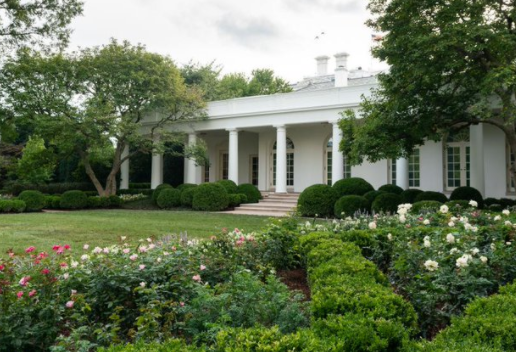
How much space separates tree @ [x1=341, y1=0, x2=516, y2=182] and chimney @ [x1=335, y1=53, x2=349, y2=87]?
9.77m

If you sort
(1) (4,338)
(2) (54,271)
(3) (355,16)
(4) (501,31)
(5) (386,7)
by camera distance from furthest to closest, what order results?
(3) (355,16) → (5) (386,7) → (4) (501,31) → (2) (54,271) → (1) (4,338)

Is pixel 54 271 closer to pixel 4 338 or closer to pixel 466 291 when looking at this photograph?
pixel 4 338

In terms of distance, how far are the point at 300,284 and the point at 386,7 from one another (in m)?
9.34

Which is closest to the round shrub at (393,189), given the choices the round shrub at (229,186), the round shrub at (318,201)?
the round shrub at (318,201)

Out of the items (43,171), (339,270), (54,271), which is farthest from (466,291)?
(43,171)

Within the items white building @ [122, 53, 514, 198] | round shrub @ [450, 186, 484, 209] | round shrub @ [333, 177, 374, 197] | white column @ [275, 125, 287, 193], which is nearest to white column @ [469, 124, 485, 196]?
white building @ [122, 53, 514, 198]

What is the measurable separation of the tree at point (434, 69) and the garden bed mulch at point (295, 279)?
6.71 m

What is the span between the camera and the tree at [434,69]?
9.76 meters

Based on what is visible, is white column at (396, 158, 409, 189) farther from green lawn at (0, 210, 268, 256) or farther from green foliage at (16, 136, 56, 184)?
green foliage at (16, 136, 56, 184)

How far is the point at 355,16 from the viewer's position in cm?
1453

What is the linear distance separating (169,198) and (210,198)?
2423 millimetres

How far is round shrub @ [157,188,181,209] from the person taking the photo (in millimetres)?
19438

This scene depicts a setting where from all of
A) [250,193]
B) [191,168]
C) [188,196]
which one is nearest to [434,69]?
[250,193]

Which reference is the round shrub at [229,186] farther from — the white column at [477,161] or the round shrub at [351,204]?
the white column at [477,161]
